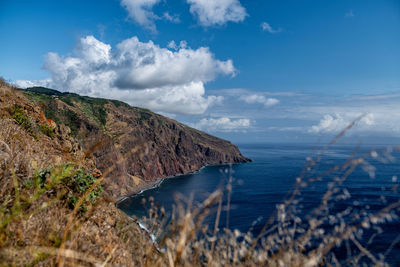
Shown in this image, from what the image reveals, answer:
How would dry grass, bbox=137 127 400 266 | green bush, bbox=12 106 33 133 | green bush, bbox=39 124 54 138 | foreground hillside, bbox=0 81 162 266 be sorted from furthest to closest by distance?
green bush, bbox=39 124 54 138 < green bush, bbox=12 106 33 133 < foreground hillside, bbox=0 81 162 266 < dry grass, bbox=137 127 400 266

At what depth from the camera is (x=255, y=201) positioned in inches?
2462

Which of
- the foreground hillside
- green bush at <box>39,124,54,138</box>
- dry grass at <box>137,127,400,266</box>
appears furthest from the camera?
green bush at <box>39,124,54,138</box>

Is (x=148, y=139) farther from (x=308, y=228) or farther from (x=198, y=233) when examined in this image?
(x=308, y=228)

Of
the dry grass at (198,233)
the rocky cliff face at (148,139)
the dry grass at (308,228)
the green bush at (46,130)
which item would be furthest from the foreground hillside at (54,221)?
the rocky cliff face at (148,139)

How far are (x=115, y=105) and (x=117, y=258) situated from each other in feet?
446

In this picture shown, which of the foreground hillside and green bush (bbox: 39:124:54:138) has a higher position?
green bush (bbox: 39:124:54:138)

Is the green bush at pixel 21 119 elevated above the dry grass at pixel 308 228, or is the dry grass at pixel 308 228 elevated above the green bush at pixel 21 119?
the green bush at pixel 21 119

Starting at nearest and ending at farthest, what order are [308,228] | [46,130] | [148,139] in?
[308,228]
[46,130]
[148,139]

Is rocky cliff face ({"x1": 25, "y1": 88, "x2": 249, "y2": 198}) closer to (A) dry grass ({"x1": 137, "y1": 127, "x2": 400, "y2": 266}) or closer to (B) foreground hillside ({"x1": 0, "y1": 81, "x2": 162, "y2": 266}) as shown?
(B) foreground hillside ({"x1": 0, "y1": 81, "x2": 162, "y2": 266})

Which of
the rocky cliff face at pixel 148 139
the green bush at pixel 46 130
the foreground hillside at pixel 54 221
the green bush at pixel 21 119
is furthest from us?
the rocky cliff face at pixel 148 139

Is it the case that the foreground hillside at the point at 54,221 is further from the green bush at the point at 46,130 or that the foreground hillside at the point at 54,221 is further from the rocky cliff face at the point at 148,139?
the rocky cliff face at the point at 148,139

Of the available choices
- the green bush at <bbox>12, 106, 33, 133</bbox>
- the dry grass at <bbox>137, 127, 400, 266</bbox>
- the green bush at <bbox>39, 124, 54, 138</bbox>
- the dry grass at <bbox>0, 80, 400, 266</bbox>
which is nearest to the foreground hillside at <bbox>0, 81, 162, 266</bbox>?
the dry grass at <bbox>0, 80, 400, 266</bbox>

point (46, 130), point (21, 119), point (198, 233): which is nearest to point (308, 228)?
point (198, 233)

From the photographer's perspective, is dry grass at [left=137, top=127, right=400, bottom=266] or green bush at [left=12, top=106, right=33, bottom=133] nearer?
dry grass at [left=137, top=127, right=400, bottom=266]
